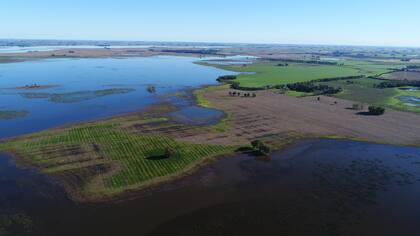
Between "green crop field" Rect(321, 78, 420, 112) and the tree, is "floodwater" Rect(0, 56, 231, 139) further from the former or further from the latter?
"green crop field" Rect(321, 78, 420, 112)

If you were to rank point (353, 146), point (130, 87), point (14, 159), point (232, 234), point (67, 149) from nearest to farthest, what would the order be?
point (232, 234), point (14, 159), point (67, 149), point (353, 146), point (130, 87)

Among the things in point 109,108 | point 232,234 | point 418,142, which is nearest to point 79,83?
point 109,108

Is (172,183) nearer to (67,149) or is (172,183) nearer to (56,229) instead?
(56,229)

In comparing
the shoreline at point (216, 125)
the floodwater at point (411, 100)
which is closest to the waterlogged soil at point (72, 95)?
the shoreline at point (216, 125)

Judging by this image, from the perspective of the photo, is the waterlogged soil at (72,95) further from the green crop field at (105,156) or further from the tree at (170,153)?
the tree at (170,153)

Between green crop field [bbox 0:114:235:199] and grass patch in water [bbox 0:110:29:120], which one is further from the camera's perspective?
grass patch in water [bbox 0:110:29:120]

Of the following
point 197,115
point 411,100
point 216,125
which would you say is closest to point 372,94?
point 411,100

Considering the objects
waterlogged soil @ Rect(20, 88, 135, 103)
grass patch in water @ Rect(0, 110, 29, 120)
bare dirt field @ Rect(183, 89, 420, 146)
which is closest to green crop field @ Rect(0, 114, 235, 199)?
bare dirt field @ Rect(183, 89, 420, 146)
